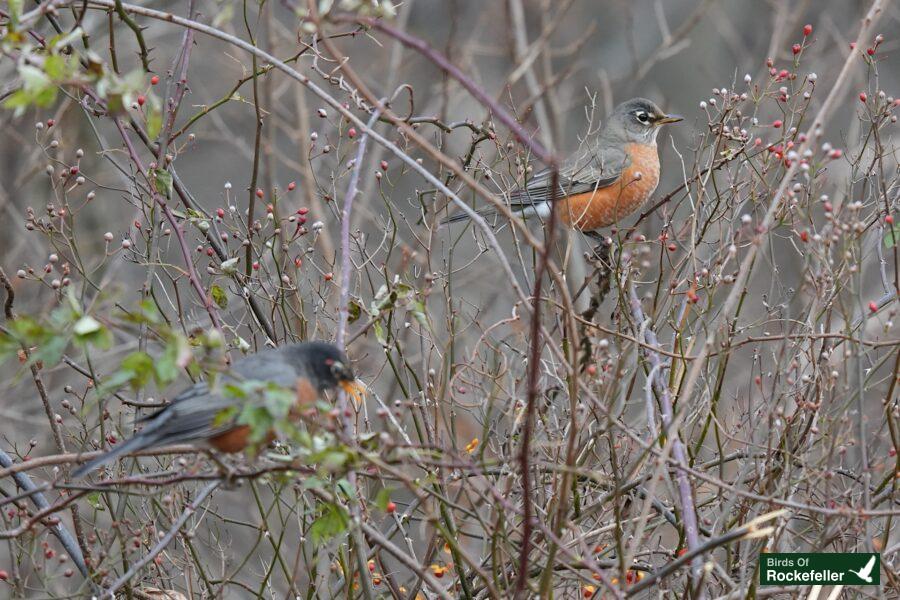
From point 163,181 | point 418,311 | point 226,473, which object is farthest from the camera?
point 163,181

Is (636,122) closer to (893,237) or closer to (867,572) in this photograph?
(893,237)

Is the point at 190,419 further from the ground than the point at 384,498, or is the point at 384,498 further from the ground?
the point at 190,419

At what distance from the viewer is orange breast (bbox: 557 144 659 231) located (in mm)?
6480

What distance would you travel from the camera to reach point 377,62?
10.9 meters

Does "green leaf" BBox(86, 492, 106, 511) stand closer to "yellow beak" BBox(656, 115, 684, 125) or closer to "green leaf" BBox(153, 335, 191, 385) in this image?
"green leaf" BBox(153, 335, 191, 385)

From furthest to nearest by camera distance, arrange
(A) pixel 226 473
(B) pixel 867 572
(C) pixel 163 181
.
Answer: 1. (C) pixel 163 181
2. (B) pixel 867 572
3. (A) pixel 226 473

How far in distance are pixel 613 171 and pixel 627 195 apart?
0.93 ft

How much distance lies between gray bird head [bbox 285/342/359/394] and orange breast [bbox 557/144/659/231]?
3303 mm

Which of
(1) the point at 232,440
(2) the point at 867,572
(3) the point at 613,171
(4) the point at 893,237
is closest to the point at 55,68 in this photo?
(1) the point at 232,440

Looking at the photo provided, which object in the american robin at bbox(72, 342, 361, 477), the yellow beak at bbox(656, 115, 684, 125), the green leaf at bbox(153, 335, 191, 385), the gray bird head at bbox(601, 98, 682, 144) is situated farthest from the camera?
the gray bird head at bbox(601, 98, 682, 144)

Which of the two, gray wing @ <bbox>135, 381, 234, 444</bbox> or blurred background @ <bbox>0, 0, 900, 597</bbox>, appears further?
blurred background @ <bbox>0, 0, 900, 597</bbox>

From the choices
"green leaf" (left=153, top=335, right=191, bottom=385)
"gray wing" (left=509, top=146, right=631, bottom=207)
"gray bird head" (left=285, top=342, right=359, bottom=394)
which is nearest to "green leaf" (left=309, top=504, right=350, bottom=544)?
"gray bird head" (left=285, top=342, right=359, bottom=394)

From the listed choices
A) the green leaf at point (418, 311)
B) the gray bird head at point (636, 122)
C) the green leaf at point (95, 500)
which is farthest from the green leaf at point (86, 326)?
the gray bird head at point (636, 122)

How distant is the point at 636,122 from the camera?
750cm
